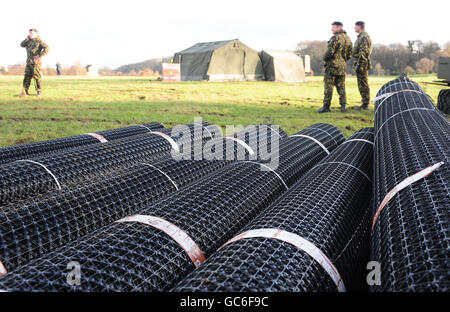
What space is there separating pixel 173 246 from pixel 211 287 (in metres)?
0.45

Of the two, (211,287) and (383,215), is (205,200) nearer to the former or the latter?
(211,287)

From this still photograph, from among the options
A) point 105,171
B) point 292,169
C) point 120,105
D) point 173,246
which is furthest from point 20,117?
point 173,246

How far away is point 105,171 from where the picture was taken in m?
3.05

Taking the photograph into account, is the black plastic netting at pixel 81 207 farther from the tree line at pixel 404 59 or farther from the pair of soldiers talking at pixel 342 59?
the tree line at pixel 404 59

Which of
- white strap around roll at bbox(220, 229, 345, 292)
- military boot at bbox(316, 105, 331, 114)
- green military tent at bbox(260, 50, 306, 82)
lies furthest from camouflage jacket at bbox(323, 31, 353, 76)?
green military tent at bbox(260, 50, 306, 82)

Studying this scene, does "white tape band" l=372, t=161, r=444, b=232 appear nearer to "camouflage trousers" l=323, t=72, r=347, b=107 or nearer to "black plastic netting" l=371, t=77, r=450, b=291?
"black plastic netting" l=371, t=77, r=450, b=291

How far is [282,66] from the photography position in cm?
2253

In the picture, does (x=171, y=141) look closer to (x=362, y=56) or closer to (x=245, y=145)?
(x=245, y=145)

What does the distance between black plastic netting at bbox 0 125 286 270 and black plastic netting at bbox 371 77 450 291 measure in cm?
129

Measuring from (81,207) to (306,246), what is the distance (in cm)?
148

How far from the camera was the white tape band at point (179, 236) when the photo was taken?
1.75m

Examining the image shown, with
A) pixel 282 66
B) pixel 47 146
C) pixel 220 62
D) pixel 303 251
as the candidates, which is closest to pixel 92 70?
pixel 220 62

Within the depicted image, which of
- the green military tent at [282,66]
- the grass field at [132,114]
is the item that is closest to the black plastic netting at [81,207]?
the grass field at [132,114]

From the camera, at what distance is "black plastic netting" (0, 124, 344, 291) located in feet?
4.50
